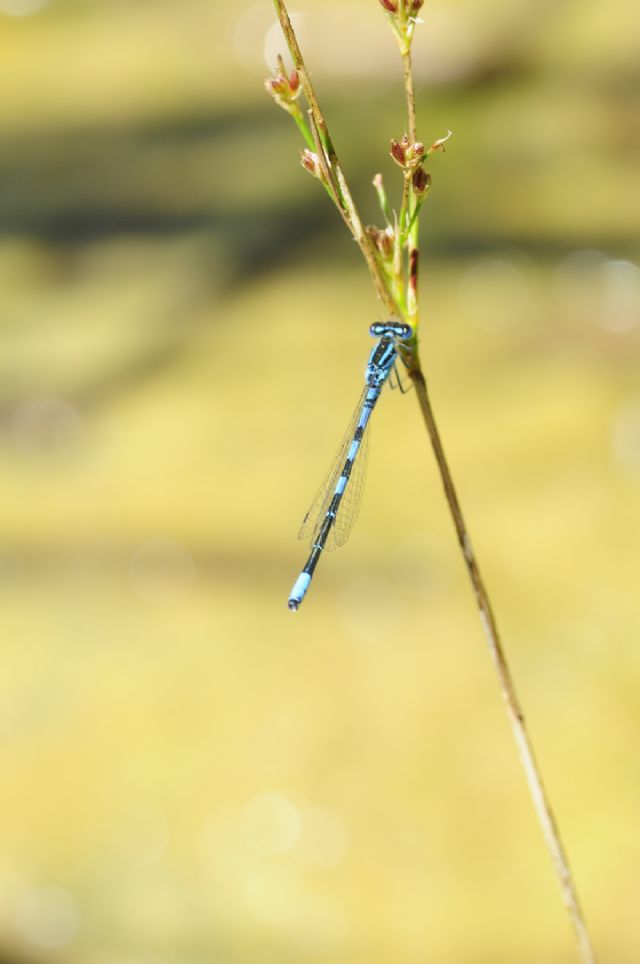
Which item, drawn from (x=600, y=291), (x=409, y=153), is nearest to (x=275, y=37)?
(x=600, y=291)

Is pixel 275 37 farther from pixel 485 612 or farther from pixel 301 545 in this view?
pixel 485 612

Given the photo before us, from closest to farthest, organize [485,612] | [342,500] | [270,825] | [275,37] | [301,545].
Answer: [485,612]
[342,500]
[270,825]
[301,545]
[275,37]

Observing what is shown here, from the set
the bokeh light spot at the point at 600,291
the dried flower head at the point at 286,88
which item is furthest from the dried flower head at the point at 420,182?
the bokeh light spot at the point at 600,291

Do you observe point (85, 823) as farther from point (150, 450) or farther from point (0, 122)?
point (0, 122)

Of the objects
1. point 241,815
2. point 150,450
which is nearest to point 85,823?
point 241,815

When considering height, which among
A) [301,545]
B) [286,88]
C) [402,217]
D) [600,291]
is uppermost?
[600,291]

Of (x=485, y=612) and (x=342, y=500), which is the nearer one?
(x=485, y=612)
